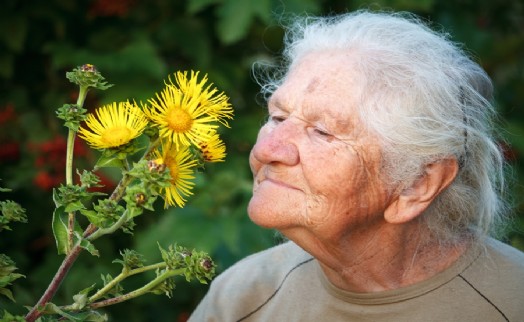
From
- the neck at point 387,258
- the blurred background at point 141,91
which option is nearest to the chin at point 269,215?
the neck at point 387,258

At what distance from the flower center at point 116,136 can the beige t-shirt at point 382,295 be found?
2.07 ft

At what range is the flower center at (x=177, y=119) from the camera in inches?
48.5

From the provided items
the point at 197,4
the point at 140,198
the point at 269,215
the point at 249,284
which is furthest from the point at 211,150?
the point at 197,4

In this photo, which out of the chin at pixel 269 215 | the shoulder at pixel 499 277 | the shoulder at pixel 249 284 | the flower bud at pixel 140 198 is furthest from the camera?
the shoulder at pixel 249 284

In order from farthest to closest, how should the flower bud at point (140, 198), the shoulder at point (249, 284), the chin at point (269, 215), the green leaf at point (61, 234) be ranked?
the shoulder at point (249, 284), the chin at point (269, 215), the green leaf at point (61, 234), the flower bud at point (140, 198)

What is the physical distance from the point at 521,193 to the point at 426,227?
1.59m

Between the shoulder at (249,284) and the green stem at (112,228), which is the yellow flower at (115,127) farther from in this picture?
the shoulder at (249,284)

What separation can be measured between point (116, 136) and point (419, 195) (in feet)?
2.02

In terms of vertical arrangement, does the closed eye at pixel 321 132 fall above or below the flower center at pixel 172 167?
below

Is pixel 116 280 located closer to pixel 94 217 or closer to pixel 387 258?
pixel 94 217

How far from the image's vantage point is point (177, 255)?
120 centimetres

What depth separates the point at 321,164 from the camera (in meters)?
1.51

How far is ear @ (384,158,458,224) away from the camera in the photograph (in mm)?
1596

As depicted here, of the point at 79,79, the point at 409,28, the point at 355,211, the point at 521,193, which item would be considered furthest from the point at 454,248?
the point at 521,193
